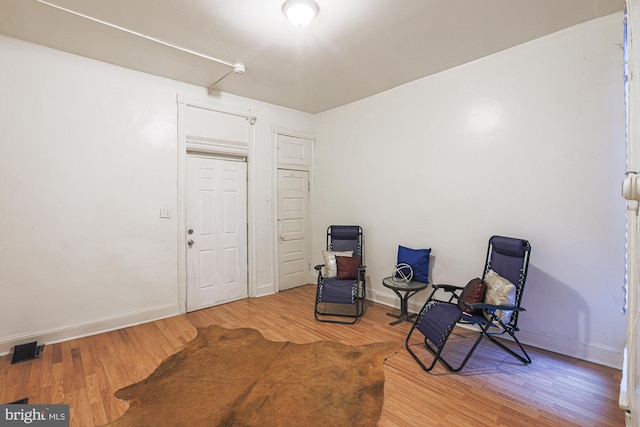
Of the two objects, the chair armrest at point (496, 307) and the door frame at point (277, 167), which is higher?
the door frame at point (277, 167)

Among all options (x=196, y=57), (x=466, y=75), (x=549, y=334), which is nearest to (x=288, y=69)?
(x=196, y=57)

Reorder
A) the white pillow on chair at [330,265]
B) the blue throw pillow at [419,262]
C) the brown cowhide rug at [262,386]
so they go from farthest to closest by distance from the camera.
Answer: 1. the white pillow on chair at [330,265]
2. the blue throw pillow at [419,262]
3. the brown cowhide rug at [262,386]

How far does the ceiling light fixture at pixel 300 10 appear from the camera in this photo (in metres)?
2.20

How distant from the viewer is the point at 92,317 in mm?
3135

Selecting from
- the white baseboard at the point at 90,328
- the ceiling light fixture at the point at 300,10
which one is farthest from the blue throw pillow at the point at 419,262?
the white baseboard at the point at 90,328

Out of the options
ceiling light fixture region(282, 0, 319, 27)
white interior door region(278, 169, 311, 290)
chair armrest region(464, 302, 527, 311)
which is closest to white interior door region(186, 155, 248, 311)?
white interior door region(278, 169, 311, 290)

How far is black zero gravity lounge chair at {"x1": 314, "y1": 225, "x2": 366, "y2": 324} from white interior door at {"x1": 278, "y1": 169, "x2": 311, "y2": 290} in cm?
81

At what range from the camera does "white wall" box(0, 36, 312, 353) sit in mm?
2744

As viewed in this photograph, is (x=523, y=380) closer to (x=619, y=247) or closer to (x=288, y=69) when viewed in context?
(x=619, y=247)

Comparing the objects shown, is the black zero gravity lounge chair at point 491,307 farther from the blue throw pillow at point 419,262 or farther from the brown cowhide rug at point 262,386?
the blue throw pillow at point 419,262

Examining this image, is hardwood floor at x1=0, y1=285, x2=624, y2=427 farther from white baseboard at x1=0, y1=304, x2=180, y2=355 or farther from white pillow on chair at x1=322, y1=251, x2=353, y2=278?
white pillow on chair at x1=322, y1=251, x2=353, y2=278

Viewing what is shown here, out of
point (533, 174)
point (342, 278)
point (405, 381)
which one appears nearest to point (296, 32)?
point (533, 174)

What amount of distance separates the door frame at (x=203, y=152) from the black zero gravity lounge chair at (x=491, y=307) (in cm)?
263

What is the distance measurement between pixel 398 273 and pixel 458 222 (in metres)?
0.94
